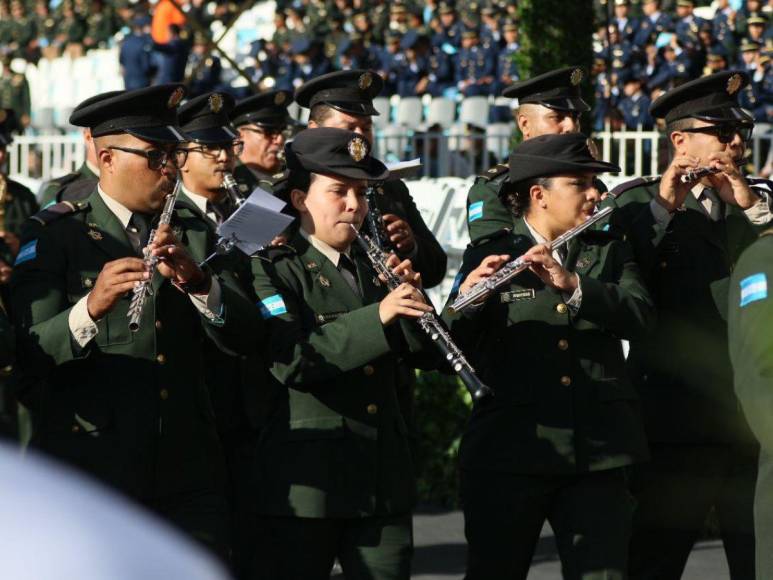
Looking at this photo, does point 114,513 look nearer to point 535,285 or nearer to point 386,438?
point 386,438

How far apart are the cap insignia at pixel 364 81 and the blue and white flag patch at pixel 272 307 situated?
83.8 inches

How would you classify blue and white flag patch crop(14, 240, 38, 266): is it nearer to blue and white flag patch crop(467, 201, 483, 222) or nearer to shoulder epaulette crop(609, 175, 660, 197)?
blue and white flag patch crop(467, 201, 483, 222)

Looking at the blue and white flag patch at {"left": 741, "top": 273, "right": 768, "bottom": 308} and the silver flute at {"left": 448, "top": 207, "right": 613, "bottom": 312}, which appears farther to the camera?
the silver flute at {"left": 448, "top": 207, "right": 613, "bottom": 312}

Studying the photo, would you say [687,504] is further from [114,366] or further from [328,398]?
[114,366]

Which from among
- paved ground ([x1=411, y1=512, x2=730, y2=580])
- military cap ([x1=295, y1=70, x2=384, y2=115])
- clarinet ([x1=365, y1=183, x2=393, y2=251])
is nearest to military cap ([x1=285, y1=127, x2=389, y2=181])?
clarinet ([x1=365, y1=183, x2=393, y2=251])

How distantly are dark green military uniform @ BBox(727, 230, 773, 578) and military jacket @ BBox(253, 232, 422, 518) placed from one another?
3.66 ft

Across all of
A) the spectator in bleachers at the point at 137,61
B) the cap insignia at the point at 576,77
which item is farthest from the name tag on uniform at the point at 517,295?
the spectator in bleachers at the point at 137,61

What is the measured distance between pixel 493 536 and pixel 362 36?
17998mm

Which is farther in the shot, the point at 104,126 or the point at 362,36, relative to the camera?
the point at 362,36

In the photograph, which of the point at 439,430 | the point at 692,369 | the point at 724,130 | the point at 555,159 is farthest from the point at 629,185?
the point at 439,430

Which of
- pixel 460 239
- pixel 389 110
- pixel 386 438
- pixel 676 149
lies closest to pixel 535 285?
pixel 386 438

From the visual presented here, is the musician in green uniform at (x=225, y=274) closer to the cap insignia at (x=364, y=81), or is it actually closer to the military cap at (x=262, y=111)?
the military cap at (x=262, y=111)

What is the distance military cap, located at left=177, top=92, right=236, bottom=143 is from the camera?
281 inches

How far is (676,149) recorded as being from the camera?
262 inches
